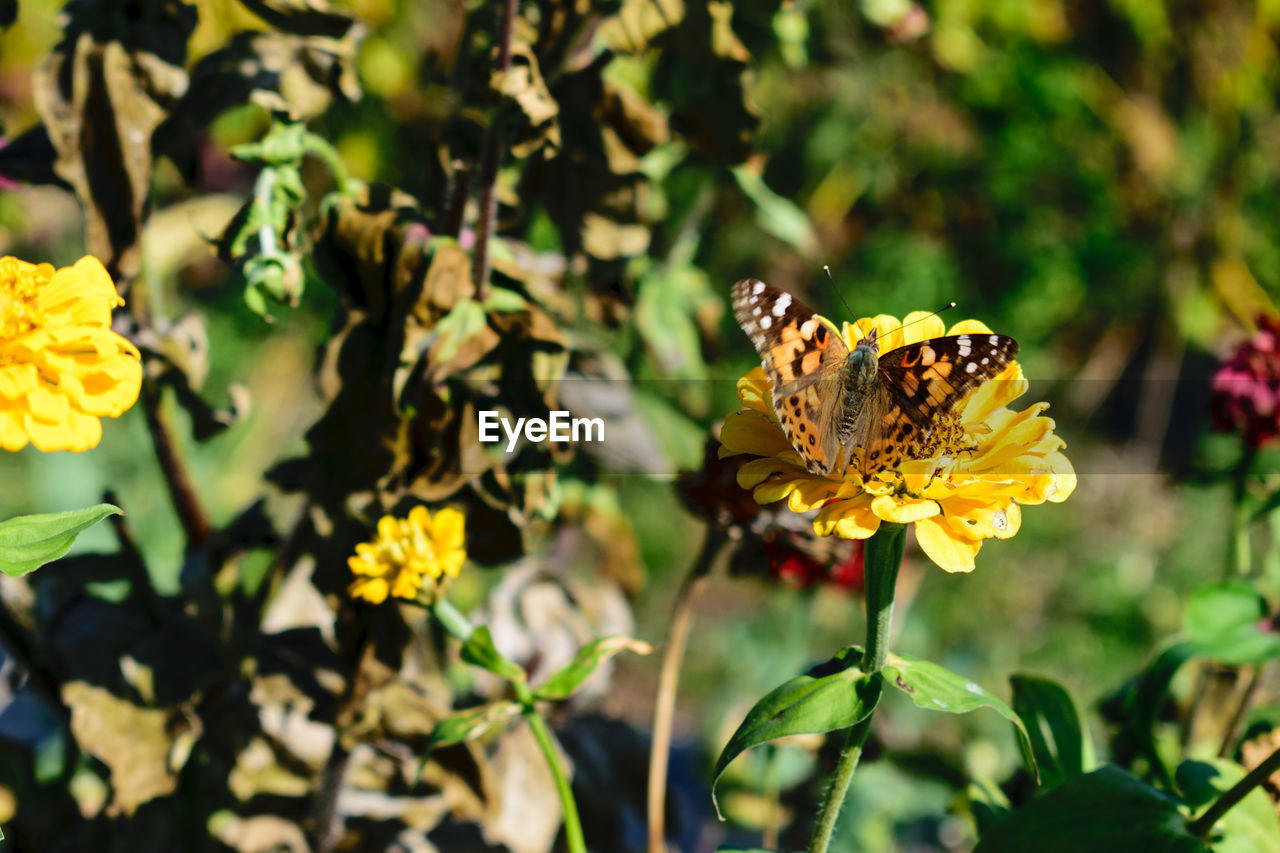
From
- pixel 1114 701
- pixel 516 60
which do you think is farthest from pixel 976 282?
pixel 516 60

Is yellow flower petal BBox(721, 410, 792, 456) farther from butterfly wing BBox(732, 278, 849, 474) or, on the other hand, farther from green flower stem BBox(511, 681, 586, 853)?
green flower stem BBox(511, 681, 586, 853)

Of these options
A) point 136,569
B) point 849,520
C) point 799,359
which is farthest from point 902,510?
point 136,569

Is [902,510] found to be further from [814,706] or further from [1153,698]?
[1153,698]

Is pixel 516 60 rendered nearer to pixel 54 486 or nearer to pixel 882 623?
pixel 882 623

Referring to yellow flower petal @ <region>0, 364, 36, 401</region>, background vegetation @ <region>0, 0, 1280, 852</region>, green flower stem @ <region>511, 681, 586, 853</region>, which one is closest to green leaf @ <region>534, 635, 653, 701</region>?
green flower stem @ <region>511, 681, 586, 853</region>

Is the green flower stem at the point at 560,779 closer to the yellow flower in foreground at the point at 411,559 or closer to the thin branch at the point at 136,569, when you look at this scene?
the yellow flower in foreground at the point at 411,559
